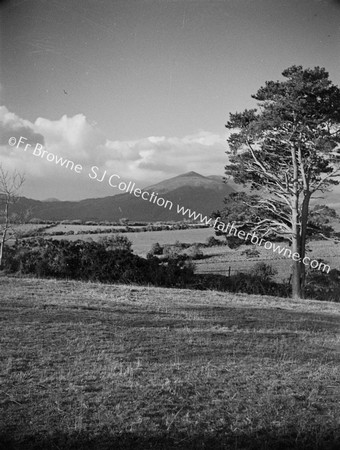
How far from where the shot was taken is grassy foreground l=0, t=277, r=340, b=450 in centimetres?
440

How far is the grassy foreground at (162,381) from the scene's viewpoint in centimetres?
440

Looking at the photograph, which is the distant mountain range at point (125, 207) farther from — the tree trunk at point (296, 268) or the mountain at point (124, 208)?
the tree trunk at point (296, 268)

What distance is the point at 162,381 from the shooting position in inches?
238

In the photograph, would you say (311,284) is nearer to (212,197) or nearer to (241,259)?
(241,259)

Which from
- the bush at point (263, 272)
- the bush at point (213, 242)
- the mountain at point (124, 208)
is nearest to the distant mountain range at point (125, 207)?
the mountain at point (124, 208)

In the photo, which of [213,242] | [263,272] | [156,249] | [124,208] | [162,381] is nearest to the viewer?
[162,381]

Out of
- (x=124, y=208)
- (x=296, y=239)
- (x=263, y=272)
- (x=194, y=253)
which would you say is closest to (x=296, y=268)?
(x=296, y=239)

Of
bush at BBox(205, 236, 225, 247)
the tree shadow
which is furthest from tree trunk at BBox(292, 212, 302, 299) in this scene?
bush at BBox(205, 236, 225, 247)

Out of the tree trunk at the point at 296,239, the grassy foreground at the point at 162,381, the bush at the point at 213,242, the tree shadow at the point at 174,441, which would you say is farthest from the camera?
the bush at the point at 213,242

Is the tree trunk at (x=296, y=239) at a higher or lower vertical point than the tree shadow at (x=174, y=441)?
higher

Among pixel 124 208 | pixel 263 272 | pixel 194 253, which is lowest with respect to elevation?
pixel 263 272

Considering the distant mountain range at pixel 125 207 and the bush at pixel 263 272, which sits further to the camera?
the distant mountain range at pixel 125 207

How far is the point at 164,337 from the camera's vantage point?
9070 mm

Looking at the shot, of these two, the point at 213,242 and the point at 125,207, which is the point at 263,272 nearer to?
the point at 213,242
